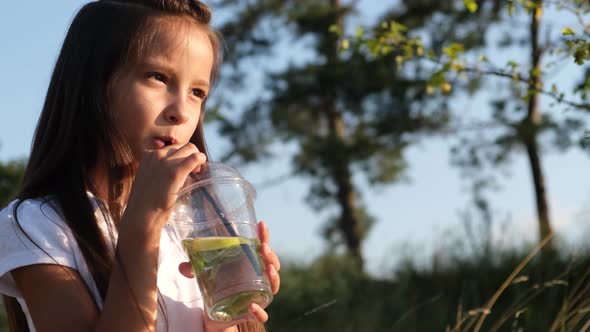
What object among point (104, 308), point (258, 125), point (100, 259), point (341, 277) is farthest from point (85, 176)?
point (258, 125)

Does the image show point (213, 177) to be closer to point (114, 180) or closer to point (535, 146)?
point (114, 180)

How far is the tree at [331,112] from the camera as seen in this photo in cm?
1226

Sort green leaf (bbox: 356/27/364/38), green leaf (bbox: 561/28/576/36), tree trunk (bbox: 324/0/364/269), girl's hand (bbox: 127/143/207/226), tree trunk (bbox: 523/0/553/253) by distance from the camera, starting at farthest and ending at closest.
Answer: tree trunk (bbox: 324/0/364/269) → tree trunk (bbox: 523/0/553/253) → green leaf (bbox: 356/27/364/38) → green leaf (bbox: 561/28/576/36) → girl's hand (bbox: 127/143/207/226)

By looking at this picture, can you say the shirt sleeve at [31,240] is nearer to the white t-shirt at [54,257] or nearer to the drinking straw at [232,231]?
the white t-shirt at [54,257]

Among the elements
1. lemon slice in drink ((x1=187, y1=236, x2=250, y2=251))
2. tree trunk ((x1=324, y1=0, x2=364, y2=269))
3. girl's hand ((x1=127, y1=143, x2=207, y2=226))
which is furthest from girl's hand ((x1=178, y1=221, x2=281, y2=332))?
tree trunk ((x1=324, y1=0, x2=364, y2=269))

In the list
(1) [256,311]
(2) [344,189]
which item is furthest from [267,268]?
(2) [344,189]

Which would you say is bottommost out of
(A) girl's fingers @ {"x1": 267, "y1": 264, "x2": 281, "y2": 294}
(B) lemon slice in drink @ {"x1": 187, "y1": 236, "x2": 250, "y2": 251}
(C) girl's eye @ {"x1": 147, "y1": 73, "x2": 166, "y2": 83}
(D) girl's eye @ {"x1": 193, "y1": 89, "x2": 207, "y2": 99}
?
(A) girl's fingers @ {"x1": 267, "y1": 264, "x2": 281, "y2": 294}

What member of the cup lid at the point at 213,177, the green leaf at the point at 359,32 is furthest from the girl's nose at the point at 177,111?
the green leaf at the point at 359,32

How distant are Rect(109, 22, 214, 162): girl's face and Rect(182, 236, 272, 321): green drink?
293 millimetres

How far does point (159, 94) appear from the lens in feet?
6.23

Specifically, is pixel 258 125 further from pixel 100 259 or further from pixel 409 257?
pixel 100 259

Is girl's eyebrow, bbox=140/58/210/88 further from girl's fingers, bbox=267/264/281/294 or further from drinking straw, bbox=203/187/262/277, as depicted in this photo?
girl's fingers, bbox=267/264/281/294

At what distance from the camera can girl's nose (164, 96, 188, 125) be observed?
74.9 inches

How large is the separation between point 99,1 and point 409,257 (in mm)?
6685
